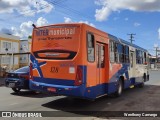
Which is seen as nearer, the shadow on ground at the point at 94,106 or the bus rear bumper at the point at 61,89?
the bus rear bumper at the point at 61,89

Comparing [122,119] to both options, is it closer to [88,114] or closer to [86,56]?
[88,114]

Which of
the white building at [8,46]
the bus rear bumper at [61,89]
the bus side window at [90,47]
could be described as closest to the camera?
the bus rear bumper at [61,89]

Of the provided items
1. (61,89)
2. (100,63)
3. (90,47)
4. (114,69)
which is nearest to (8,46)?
(114,69)

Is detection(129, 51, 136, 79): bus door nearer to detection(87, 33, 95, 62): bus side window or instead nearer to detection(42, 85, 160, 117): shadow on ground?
detection(42, 85, 160, 117): shadow on ground

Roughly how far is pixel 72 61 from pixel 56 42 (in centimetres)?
114

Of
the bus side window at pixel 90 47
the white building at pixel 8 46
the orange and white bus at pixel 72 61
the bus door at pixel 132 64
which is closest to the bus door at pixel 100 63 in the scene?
the orange and white bus at pixel 72 61

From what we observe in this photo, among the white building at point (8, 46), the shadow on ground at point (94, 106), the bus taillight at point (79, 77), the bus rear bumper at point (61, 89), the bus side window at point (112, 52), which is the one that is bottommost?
the shadow on ground at point (94, 106)

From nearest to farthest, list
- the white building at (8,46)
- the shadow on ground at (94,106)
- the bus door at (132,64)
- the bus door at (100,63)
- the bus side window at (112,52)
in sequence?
the shadow on ground at (94,106)
the bus door at (100,63)
the bus side window at (112,52)
the bus door at (132,64)
the white building at (8,46)

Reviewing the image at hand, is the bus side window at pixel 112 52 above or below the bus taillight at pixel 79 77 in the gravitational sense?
above

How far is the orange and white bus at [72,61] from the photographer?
10.2 metres

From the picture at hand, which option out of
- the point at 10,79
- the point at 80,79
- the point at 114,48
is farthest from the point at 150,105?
the point at 10,79

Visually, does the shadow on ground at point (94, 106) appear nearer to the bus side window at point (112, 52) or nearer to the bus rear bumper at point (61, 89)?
the bus rear bumper at point (61, 89)

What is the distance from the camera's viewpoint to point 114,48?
1348cm

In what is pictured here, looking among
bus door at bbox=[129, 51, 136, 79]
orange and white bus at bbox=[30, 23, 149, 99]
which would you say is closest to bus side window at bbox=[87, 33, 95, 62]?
orange and white bus at bbox=[30, 23, 149, 99]
